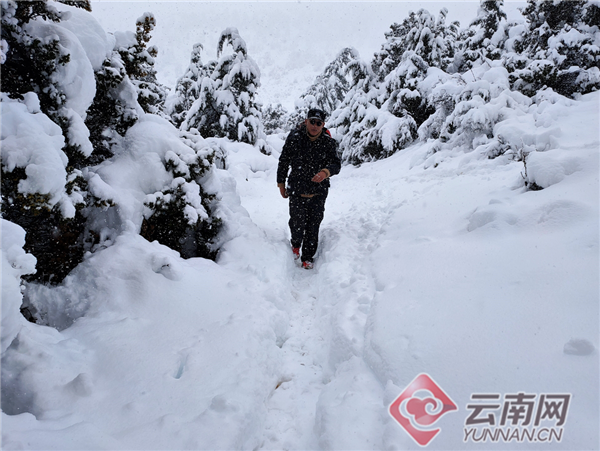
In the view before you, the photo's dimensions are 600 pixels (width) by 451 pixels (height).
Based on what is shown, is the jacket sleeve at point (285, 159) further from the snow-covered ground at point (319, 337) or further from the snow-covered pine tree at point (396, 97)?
the snow-covered pine tree at point (396, 97)

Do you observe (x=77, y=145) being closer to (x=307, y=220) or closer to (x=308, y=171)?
(x=308, y=171)

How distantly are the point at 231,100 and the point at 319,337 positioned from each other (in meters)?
11.9

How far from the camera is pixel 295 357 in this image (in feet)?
9.04

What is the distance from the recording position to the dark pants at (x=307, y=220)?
4438mm

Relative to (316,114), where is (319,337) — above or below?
below

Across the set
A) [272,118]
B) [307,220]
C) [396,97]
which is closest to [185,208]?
[307,220]

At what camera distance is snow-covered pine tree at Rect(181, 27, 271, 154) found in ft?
41.8

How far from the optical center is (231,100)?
12789 millimetres

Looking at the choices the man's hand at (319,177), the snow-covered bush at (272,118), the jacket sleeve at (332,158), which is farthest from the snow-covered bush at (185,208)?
the snow-covered bush at (272,118)

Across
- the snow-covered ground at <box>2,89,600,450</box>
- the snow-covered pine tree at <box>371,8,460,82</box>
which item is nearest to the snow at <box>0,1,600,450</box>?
the snow-covered ground at <box>2,89,600,450</box>

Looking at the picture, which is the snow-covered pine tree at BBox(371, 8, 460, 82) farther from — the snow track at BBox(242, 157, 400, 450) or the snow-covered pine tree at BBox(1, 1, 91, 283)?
the snow-covered pine tree at BBox(1, 1, 91, 283)

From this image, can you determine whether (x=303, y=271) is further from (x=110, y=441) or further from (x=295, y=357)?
(x=110, y=441)

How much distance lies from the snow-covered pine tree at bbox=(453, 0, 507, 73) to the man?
37.9ft

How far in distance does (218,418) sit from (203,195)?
110 inches
